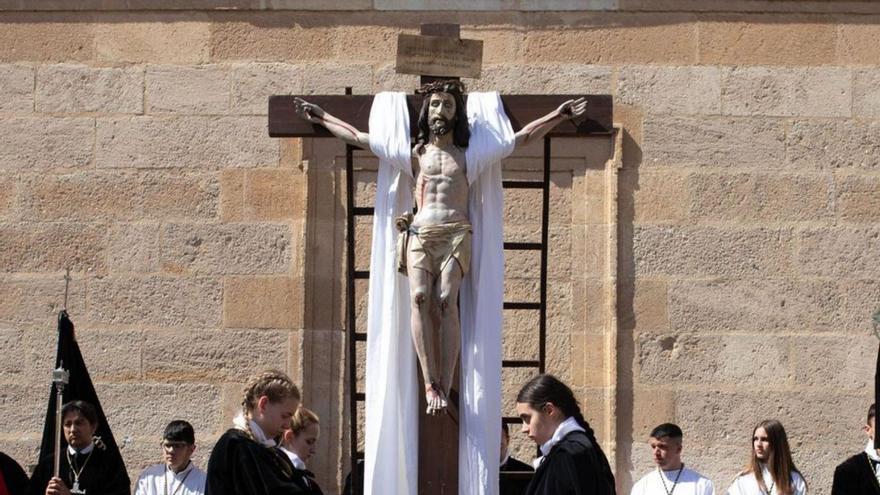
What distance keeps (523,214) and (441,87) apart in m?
2.23

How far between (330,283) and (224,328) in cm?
59

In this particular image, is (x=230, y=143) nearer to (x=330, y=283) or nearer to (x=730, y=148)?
(x=330, y=283)

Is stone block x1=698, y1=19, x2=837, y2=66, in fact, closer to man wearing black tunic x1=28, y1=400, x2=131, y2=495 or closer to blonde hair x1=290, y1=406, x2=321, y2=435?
blonde hair x1=290, y1=406, x2=321, y2=435

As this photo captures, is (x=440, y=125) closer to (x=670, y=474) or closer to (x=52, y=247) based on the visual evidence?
(x=670, y=474)

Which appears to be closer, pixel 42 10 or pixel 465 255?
pixel 465 255

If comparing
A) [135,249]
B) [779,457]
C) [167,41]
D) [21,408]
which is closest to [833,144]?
[779,457]

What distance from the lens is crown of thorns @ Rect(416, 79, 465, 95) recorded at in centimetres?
909

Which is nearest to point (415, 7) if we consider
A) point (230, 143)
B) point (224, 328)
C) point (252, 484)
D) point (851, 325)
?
point (230, 143)

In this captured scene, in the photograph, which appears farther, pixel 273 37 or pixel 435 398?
pixel 273 37

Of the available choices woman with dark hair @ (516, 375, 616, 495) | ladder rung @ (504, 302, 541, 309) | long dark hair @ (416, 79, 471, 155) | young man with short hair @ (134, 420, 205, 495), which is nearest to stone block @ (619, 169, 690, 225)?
ladder rung @ (504, 302, 541, 309)

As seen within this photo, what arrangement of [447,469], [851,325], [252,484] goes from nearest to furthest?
[252,484] → [447,469] → [851,325]

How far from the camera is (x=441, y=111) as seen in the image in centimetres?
904

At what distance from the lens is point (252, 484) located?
27.2ft

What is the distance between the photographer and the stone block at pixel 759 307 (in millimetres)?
11000
